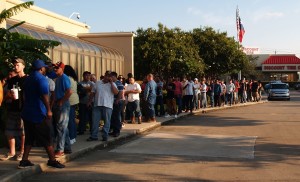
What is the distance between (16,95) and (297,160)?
5.82 metres

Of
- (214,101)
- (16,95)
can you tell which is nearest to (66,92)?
(16,95)

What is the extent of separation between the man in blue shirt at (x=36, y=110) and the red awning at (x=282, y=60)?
223 feet

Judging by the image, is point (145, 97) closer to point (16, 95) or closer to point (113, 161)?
point (113, 161)

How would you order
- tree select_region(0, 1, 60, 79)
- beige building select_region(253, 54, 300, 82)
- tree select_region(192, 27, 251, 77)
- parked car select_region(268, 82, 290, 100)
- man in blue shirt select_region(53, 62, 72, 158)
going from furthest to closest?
1. beige building select_region(253, 54, 300, 82)
2. tree select_region(192, 27, 251, 77)
3. parked car select_region(268, 82, 290, 100)
4. tree select_region(0, 1, 60, 79)
5. man in blue shirt select_region(53, 62, 72, 158)

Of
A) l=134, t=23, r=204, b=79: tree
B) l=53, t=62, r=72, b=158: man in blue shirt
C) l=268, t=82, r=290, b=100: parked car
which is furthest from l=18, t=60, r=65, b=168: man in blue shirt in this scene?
l=268, t=82, r=290, b=100: parked car

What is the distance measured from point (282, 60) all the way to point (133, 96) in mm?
61016

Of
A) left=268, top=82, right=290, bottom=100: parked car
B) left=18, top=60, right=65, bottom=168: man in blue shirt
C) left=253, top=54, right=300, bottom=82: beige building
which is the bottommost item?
left=18, top=60, right=65, bottom=168: man in blue shirt

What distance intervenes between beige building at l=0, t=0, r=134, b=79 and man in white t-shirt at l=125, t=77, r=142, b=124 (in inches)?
155

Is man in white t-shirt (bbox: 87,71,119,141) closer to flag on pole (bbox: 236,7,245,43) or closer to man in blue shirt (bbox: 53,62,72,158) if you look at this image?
man in blue shirt (bbox: 53,62,72,158)

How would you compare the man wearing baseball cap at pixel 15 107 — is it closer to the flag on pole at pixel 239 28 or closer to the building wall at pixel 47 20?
the building wall at pixel 47 20

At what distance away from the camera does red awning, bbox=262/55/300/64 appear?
71500 mm

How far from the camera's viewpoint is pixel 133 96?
15.3 m

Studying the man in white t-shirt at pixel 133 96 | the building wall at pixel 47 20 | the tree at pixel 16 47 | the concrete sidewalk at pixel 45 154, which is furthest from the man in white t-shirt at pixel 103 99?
the building wall at pixel 47 20

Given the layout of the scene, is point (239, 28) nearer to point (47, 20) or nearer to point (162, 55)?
point (162, 55)
